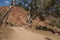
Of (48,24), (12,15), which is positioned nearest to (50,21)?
(48,24)

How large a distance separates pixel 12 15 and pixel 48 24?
682 cm

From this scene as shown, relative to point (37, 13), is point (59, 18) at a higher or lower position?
lower

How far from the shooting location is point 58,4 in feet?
89.0

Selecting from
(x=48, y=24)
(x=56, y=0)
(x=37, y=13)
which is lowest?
(x=48, y=24)

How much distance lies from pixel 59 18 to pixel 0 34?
17.3 m

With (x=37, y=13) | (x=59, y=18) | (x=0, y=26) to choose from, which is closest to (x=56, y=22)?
(x=59, y=18)

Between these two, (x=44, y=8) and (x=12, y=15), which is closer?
(x=44, y=8)

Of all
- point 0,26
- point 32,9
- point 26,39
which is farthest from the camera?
point 32,9

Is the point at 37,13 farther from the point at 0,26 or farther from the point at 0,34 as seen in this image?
the point at 0,34

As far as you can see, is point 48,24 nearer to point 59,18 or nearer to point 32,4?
point 59,18

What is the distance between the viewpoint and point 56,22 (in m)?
34.5

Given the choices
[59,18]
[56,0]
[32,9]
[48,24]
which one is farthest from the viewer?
[48,24]

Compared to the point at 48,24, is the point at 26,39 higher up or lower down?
higher up

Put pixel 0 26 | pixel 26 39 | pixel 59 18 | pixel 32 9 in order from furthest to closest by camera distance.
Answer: pixel 59 18, pixel 32 9, pixel 0 26, pixel 26 39
